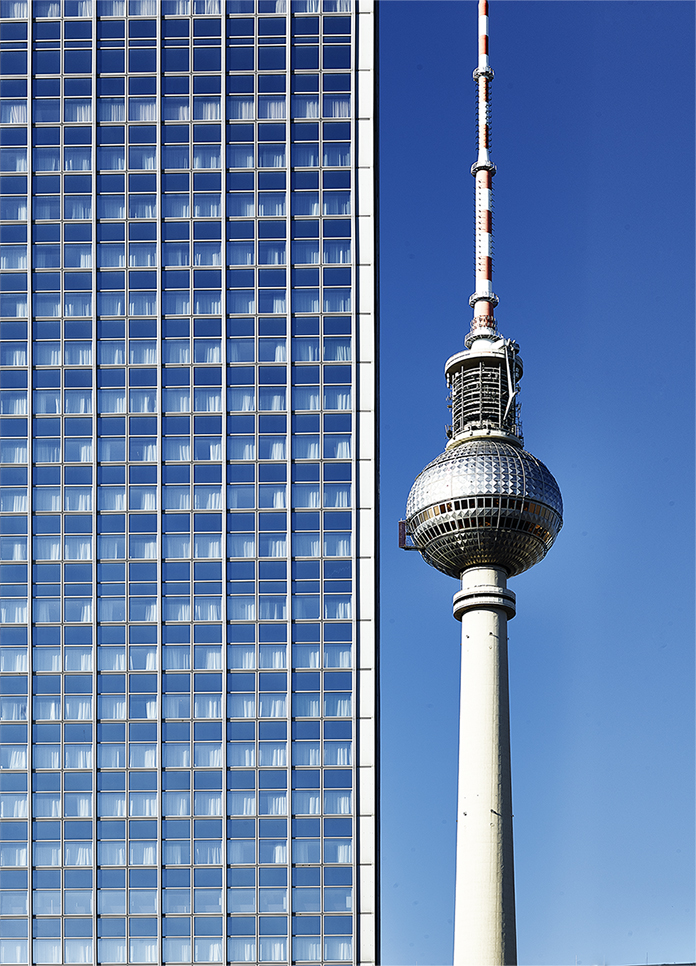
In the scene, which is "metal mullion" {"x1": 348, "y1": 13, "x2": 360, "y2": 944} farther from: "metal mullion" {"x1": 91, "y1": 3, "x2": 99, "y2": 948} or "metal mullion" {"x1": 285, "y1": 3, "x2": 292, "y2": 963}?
"metal mullion" {"x1": 91, "y1": 3, "x2": 99, "y2": 948}

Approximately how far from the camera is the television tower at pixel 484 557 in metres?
125

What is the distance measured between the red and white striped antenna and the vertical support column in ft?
89.1

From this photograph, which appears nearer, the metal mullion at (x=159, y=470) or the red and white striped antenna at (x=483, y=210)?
the metal mullion at (x=159, y=470)

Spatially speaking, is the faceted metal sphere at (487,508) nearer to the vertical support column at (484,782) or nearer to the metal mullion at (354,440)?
the vertical support column at (484,782)

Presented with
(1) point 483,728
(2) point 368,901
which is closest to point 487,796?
(1) point 483,728

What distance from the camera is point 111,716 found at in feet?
320

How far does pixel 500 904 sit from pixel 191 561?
148ft

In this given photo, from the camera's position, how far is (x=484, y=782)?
422 feet

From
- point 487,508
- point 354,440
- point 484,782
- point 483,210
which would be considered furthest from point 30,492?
point 483,210

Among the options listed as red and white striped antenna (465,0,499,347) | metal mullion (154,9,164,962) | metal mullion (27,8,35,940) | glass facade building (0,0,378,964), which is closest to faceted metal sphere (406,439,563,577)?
red and white striped antenna (465,0,499,347)

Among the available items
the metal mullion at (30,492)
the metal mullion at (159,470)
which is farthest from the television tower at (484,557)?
the metal mullion at (30,492)

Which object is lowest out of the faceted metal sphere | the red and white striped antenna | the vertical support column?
the vertical support column

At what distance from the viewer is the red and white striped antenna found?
144250 mm

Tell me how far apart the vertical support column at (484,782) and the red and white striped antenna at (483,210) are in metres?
27.2
